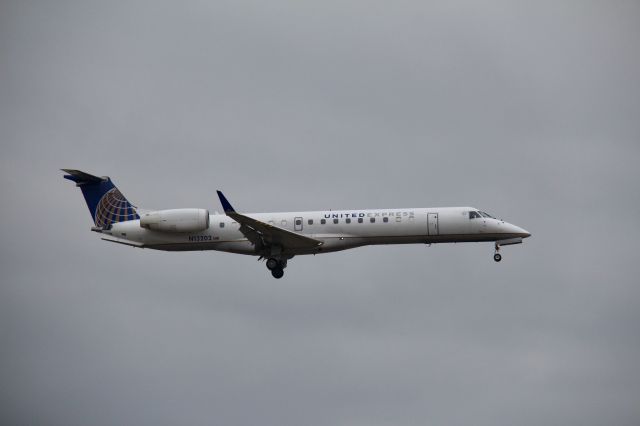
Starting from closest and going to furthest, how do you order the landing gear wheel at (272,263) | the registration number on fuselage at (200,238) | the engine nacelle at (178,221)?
1. the landing gear wheel at (272,263)
2. the engine nacelle at (178,221)
3. the registration number on fuselage at (200,238)

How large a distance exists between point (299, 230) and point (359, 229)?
2.94 m

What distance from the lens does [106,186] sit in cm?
5259

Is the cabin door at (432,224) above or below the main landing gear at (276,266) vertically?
above

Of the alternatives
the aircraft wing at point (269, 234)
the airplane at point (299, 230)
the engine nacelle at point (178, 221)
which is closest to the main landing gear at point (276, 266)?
the airplane at point (299, 230)

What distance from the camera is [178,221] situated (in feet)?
163

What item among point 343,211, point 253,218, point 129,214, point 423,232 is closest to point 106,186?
point 129,214

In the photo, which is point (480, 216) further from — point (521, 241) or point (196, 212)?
point (196, 212)

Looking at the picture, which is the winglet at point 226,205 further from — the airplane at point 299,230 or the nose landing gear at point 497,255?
the nose landing gear at point 497,255

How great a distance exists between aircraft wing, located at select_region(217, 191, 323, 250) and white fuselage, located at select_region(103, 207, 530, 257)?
0.64 metres

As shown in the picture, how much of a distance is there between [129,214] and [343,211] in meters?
11.1

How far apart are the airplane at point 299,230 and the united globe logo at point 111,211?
25cm

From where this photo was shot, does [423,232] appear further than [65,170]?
No

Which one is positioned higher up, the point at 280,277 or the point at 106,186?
the point at 106,186

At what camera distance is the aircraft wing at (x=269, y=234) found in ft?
154
